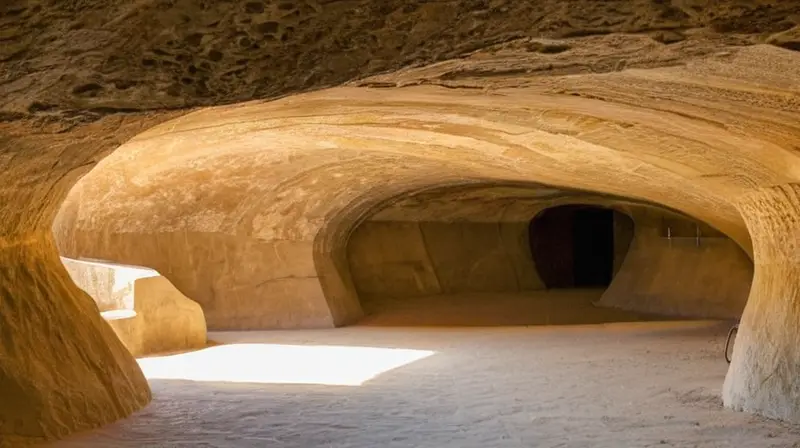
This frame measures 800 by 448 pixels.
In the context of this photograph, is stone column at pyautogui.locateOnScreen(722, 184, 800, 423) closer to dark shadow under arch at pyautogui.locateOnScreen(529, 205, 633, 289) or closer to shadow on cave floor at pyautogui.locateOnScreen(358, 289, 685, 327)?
shadow on cave floor at pyautogui.locateOnScreen(358, 289, 685, 327)

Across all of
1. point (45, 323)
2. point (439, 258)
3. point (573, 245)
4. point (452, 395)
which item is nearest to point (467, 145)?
point (452, 395)

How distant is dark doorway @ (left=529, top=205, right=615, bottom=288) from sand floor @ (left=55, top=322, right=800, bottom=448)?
1087 cm

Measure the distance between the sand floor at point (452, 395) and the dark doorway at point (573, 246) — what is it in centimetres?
1087

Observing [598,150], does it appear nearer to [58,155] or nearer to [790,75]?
[790,75]

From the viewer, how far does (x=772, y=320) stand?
6379mm

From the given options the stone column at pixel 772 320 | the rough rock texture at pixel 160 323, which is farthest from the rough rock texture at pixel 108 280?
the stone column at pixel 772 320

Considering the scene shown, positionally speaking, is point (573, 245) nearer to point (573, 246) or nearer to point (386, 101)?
point (573, 246)

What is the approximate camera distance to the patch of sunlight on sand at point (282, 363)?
9.05 m

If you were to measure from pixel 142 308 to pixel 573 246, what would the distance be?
50.3 ft

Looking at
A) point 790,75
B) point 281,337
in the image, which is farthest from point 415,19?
point 281,337

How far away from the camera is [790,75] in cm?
402

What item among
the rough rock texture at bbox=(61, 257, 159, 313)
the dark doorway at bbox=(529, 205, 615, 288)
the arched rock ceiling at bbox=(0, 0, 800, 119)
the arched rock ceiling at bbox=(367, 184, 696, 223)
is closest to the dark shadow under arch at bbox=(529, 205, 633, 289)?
the dark doorway at bbox=(529, 205, 615, 288)

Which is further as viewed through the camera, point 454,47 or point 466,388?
point 466,388

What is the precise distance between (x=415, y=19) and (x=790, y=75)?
166 cm
